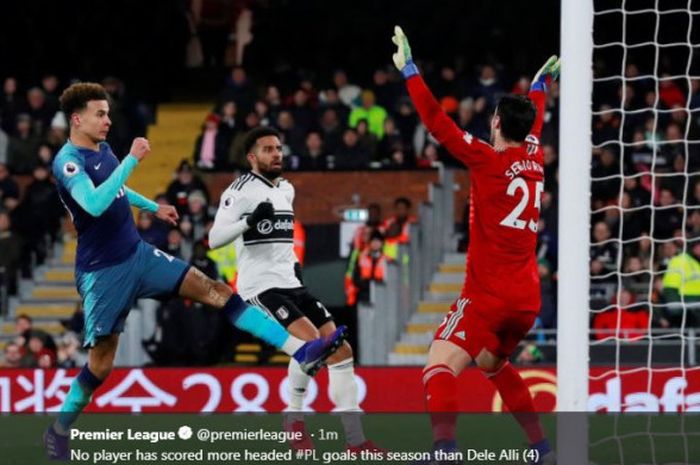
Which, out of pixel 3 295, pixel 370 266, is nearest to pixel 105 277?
pixel 370 266

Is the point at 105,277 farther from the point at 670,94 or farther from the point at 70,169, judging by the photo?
the point at 670,94

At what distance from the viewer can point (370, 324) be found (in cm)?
1672

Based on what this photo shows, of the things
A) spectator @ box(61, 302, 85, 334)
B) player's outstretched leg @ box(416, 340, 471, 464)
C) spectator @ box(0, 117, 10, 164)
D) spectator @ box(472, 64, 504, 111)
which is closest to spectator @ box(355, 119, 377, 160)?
spectator @ box(472, 64, 504, 111)

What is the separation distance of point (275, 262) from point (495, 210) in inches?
72.0

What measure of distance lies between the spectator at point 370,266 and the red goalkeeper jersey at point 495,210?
7.86 meters

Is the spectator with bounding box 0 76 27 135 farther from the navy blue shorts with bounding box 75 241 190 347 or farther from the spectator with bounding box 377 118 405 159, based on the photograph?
the navy blue shorts with bounding box 75 241 190 347

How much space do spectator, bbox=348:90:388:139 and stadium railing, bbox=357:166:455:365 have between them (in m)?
1.65

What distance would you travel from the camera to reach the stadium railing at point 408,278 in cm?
1672

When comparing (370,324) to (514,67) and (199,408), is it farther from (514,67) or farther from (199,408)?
(514,67)

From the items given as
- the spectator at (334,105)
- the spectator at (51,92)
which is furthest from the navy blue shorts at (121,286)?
the spectator at (51,92)

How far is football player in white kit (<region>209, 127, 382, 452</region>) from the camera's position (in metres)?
10.3

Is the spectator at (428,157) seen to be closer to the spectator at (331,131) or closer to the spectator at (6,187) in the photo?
the spectator at (331,131)

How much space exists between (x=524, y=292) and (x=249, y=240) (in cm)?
204

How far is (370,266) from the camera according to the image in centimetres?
1728
